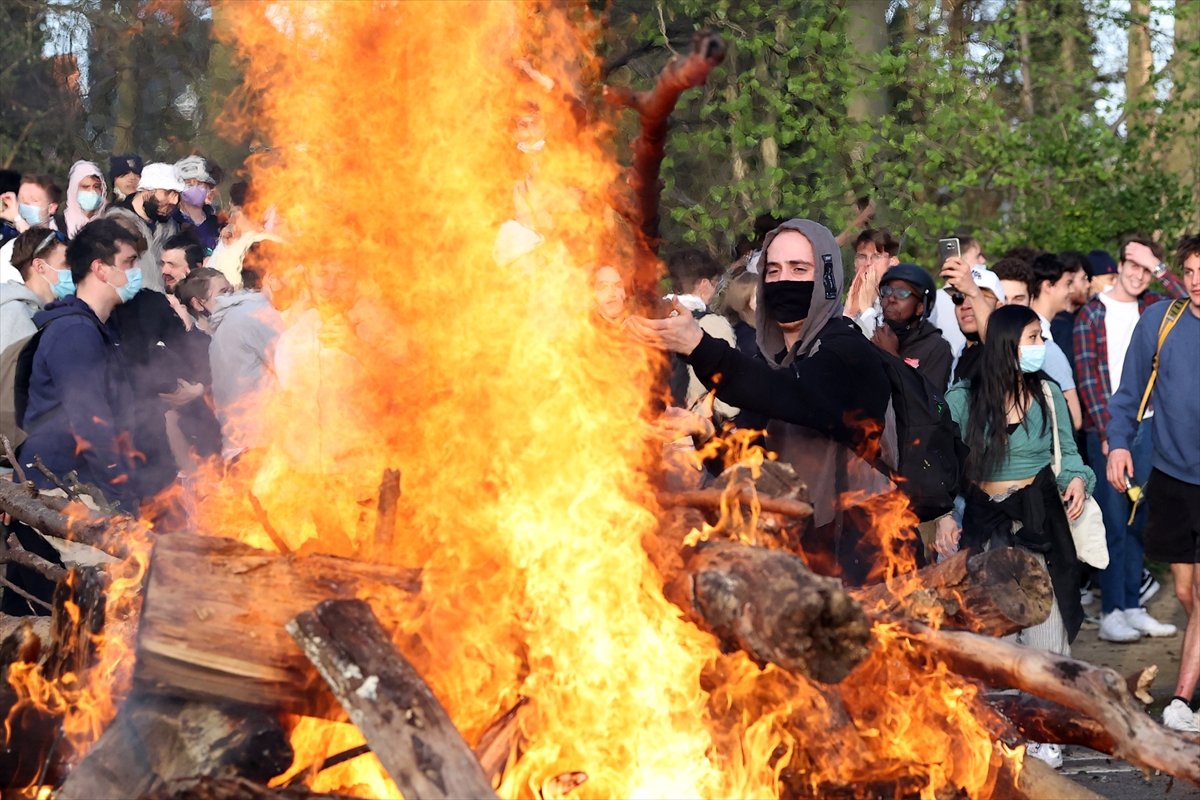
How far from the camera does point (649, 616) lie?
15.3 ft

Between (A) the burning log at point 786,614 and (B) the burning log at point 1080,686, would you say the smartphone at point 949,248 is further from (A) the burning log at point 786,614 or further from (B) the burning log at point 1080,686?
(A) the burning log at point 786,614

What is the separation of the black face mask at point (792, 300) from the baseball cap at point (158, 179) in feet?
18.8

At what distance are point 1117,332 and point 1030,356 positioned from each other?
8.56 ft

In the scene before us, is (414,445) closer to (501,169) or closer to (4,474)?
(501,169)

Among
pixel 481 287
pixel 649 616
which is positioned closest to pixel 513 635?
pixel 649 616

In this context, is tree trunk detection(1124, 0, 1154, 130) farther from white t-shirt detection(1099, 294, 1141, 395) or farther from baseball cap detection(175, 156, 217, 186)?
baseball cap detection(175, 156, 217, 186)

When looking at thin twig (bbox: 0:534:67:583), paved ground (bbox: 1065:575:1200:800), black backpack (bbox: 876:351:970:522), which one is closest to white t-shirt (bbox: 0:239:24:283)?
thin twig (bbox: 0:534:67:583)

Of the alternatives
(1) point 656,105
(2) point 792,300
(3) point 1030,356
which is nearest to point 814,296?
(2) point 792,300

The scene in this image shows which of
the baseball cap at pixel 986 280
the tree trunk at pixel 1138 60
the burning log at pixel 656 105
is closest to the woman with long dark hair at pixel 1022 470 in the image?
the baseball cap at pixel 986 280

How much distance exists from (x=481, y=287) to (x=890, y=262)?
17.8 feet

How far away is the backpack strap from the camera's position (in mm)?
8805

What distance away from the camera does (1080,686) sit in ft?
14.3

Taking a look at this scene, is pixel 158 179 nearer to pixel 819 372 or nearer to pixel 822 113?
pixel 822 113

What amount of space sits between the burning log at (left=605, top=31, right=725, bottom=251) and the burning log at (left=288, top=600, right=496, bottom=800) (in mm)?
1535
